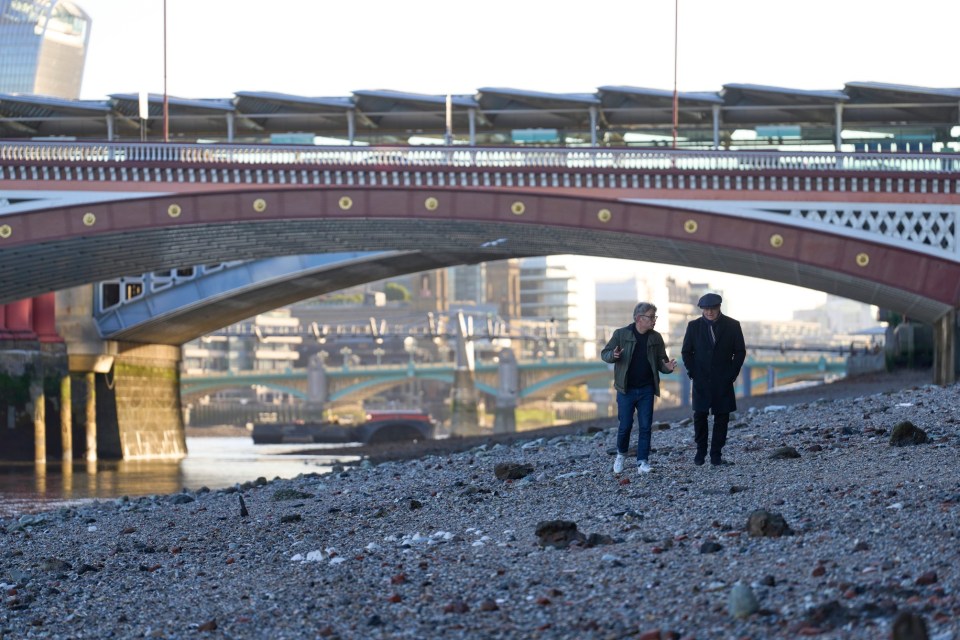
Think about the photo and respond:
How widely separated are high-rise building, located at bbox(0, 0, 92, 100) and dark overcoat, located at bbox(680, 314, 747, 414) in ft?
561

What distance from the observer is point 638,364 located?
1518 cm

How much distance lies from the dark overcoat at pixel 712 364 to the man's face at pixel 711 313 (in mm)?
57

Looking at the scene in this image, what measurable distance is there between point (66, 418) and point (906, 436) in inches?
1761

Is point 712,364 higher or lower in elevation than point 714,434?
higher

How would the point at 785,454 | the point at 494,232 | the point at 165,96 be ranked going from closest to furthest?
the point at 785,454, the point at 165,96, the point at 494,232

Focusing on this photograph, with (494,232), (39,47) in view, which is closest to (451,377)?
(494,232)

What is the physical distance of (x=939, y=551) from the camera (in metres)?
9.73

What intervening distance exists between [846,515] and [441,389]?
134 meters

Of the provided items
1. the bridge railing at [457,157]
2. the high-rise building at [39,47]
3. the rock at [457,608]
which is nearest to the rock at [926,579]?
the rock at [457,608]

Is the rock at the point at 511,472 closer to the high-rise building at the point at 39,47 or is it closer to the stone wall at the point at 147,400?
the stone wall at the point at 147,400

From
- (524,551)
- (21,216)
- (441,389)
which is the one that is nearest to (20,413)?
(21,216)

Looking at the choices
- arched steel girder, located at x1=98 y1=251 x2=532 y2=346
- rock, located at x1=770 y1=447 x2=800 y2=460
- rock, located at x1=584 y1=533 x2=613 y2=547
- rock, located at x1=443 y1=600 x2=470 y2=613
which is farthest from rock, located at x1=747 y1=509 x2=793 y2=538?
arched steel girder, located at x1=98 y1=251 x2=532 y2=346

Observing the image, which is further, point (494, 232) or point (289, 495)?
point (494, 232)

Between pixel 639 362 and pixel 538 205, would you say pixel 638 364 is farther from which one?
pixel 538 205
